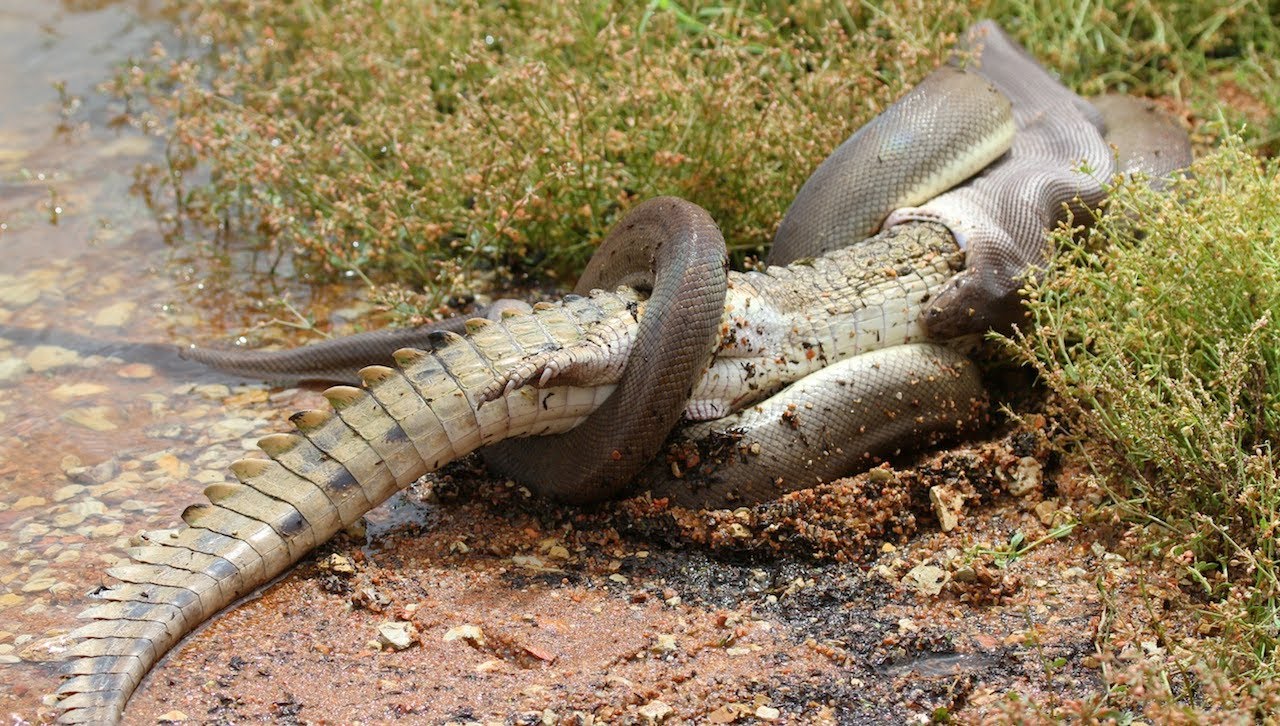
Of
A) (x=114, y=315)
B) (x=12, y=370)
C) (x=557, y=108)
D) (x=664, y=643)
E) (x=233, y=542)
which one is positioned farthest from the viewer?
(x=557, y=108)

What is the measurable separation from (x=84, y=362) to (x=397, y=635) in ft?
A: 7.53

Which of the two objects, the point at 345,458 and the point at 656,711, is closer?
Result: the point at 656,711

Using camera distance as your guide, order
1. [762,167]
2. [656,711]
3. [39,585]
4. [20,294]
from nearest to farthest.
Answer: [656,711]
[39,585]
[762,167]
[20,294]

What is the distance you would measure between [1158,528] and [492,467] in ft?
6.94

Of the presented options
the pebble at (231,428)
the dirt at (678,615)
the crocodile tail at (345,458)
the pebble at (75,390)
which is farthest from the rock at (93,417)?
the dirt at (678,615)

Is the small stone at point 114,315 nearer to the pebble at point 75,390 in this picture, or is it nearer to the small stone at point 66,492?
the pebble at point 75,390

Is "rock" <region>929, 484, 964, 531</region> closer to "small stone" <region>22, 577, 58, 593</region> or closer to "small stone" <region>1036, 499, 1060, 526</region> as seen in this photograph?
"small stone" <region>1036, 499, 1060, 526</region>

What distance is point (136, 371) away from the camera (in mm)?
5359

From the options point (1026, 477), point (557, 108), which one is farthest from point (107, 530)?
point (1026, 477)

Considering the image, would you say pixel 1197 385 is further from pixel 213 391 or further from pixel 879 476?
pixel 213 391

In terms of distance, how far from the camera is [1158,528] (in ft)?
13.4

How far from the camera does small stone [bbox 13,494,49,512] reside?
176 inches

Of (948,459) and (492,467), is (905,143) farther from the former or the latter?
(492,467)

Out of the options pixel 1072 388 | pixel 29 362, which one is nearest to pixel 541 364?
pixel 1072 388
